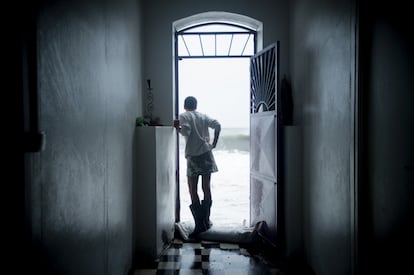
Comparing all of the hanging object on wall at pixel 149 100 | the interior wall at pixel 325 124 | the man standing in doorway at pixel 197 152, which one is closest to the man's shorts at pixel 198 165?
the man standing in doorway at pixel 197 152

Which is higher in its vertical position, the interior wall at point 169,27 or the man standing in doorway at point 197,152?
the interior wall at point 169,27

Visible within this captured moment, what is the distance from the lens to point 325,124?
268 centimetres

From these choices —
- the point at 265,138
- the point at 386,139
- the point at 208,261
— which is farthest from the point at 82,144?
the point at 265,138

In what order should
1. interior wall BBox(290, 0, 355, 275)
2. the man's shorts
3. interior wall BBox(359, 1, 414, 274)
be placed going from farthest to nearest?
1. the man's shorts
2. interior wall BBox(290, 0, 355, 275)
3. interior wall BBox(359, 1, 414, 274)

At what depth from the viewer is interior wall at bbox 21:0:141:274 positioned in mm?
1295

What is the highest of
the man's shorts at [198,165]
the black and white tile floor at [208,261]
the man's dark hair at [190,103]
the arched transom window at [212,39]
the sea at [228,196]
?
the arched transom window at [212,39]

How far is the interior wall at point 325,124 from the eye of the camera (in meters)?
2.22

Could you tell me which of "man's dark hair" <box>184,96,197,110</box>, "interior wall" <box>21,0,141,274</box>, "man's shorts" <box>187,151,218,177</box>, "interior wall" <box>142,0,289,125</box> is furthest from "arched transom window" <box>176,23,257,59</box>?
"interior wall" <box>21,0,141,274</box>

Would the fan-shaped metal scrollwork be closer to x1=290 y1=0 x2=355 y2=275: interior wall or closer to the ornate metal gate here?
the ornate metal gate

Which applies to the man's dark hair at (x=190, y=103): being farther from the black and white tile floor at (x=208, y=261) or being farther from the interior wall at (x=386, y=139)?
the interior wall at (x=386, y=139)

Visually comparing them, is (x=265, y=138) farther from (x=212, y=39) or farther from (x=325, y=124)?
(x=212, y=39)

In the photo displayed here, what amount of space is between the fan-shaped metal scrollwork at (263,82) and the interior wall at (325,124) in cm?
26

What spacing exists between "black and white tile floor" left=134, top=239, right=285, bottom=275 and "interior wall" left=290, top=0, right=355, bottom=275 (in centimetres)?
52

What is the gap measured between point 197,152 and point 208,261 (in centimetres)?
124
